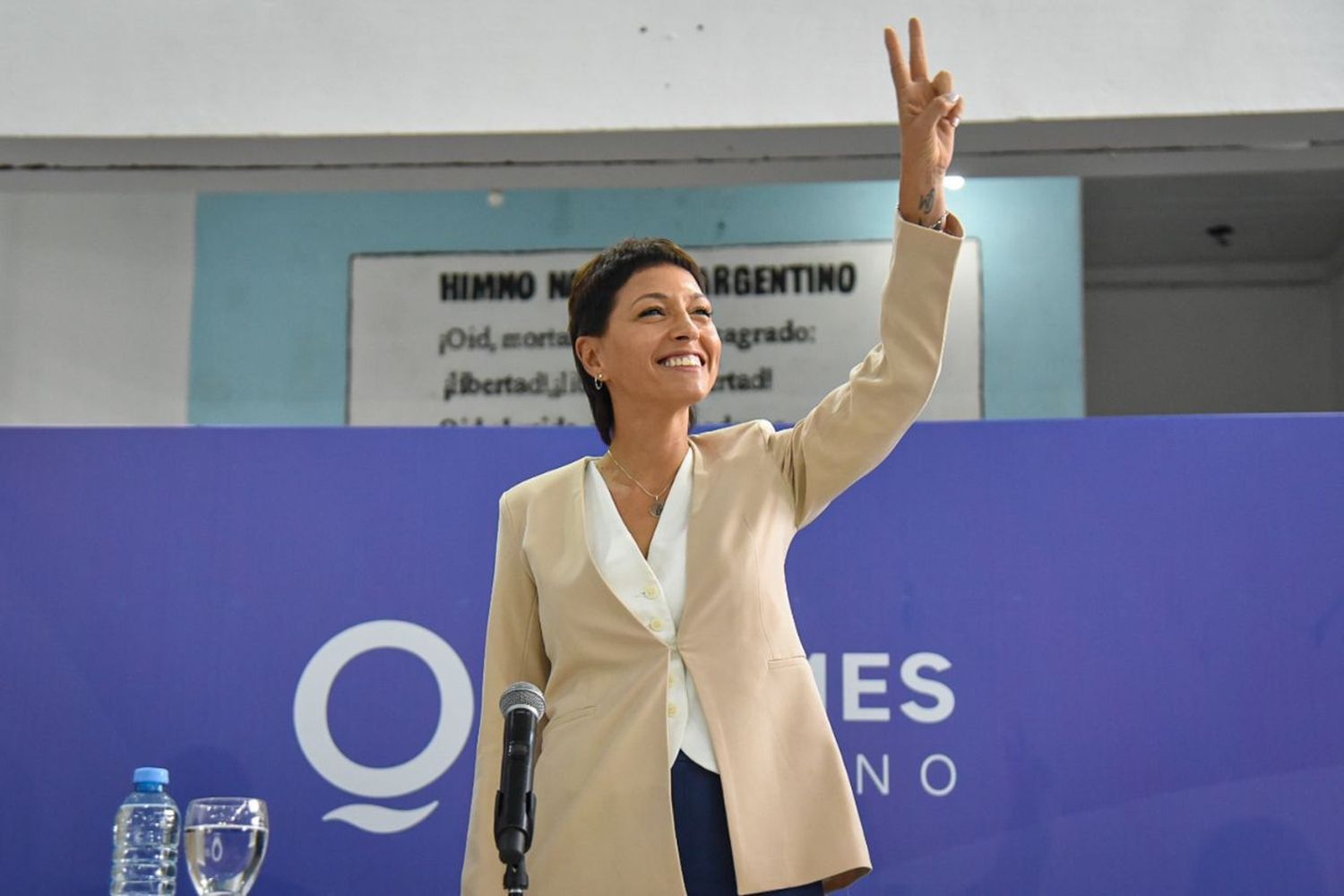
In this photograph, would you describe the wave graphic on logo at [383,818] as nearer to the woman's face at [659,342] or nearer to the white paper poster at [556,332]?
the woman's face at [659,342]

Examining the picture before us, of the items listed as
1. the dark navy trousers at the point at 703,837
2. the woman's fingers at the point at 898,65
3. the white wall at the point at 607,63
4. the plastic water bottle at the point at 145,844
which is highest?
the white wall at the point at 607,63

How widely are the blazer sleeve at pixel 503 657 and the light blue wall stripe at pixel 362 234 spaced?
12.9ft

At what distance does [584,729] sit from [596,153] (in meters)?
2.88


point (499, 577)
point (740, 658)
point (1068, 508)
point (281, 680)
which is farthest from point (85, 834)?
point (1068, 508)

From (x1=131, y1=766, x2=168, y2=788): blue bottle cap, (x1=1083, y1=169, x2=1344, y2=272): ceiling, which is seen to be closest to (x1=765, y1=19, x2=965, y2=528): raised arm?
(x1=131, y1=766, x2=168, y2=788): blue bottle cap

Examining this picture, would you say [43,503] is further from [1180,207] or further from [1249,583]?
[1180,207]

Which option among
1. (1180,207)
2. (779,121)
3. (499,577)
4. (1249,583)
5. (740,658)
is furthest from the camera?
(1180,207)

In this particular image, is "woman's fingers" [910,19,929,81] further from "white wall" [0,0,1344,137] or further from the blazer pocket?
"white wall" [0,0,1344,137]

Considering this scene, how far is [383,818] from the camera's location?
291 cm

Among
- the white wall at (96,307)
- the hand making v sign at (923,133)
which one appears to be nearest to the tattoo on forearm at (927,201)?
the hand making v sign at (923,133)

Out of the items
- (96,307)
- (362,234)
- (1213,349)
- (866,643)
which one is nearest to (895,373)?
(866,643)

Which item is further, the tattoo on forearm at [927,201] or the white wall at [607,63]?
the white wall at [607,63]

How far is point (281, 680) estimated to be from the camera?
298cm

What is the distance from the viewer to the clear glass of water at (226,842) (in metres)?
2.48
